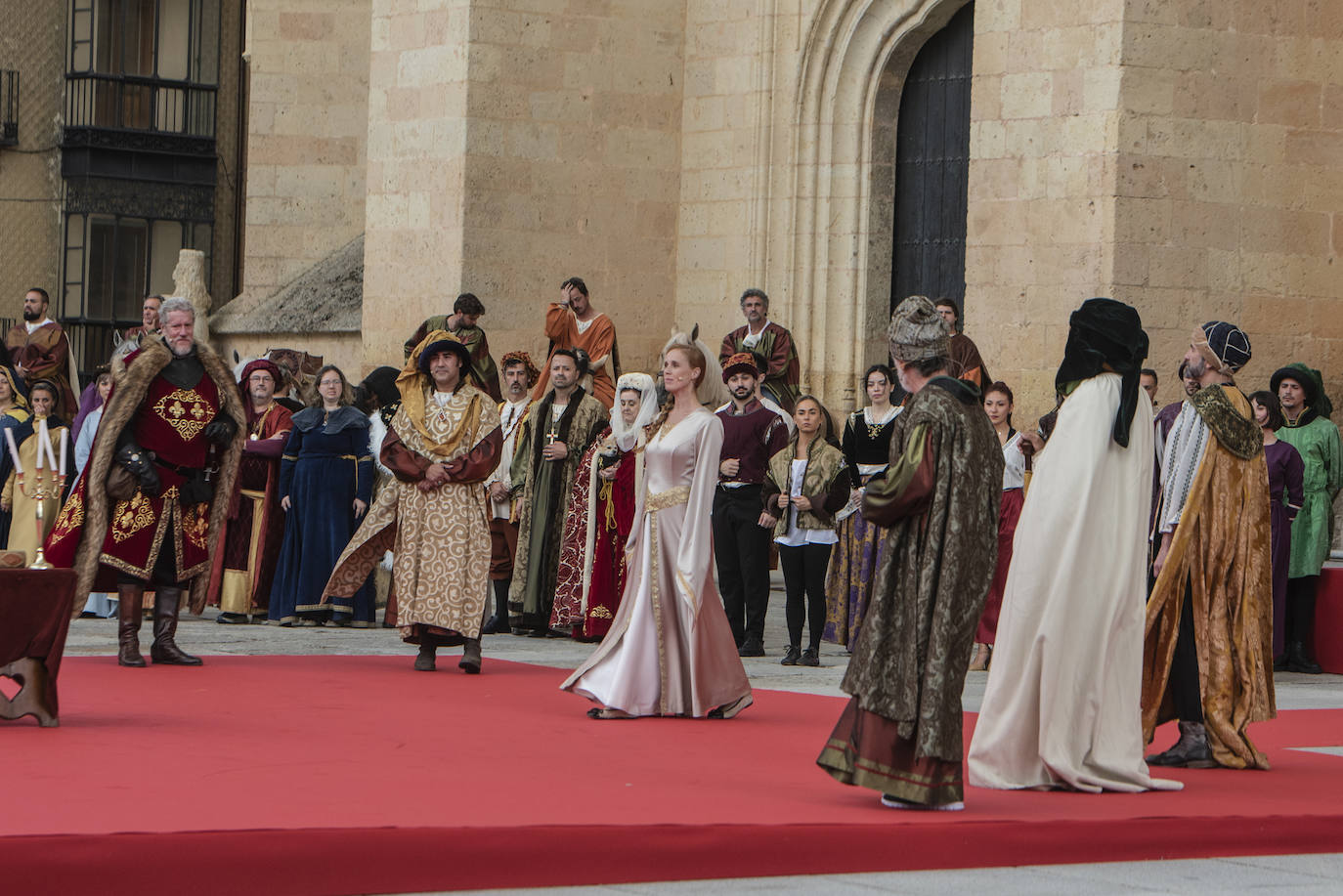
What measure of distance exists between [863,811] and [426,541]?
4306 mm

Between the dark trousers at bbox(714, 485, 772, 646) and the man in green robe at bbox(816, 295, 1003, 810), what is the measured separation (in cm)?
512

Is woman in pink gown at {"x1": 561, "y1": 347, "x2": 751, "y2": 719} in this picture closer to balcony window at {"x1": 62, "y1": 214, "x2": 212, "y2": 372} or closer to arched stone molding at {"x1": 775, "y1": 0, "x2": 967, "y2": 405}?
arched stone molding at {"x1": 775, "y1": 0, "x2": 967, "y2": 405}

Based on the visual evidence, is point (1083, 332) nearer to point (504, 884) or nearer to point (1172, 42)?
point (504, 884)

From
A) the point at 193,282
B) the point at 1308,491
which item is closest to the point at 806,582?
the point at 1308,491

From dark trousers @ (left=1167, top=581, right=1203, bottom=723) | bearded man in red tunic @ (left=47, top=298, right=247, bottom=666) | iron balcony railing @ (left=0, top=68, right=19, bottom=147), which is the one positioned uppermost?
iron balcony railing @ (left=0, top=68, right=19, bottom=147)

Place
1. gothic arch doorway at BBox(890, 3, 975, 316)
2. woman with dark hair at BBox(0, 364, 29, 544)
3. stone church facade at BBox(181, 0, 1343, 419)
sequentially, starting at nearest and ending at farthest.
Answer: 1. woman with dark hair at BBox(0, 364, 29, 544)
2. stone church facade at BBox(181, 0, 1343, 419)
3. gothic arch doorway at BBox(890, 3, 975, 316)

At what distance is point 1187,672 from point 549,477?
19.2 ft

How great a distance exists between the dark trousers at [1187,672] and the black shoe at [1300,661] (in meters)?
4.46

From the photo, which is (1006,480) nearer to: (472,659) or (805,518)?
(805,518)

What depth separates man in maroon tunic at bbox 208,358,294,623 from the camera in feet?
44.2

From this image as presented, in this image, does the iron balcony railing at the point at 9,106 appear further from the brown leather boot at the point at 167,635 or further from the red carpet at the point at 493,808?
the red carpet at the point at 493,808

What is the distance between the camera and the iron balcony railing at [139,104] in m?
29.8

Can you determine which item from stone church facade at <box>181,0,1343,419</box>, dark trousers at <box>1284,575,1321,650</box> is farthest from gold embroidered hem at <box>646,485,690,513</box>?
stone church facade at <box>181,0,1343,419</box>

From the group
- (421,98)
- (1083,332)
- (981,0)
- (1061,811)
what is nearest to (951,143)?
(981,0)
